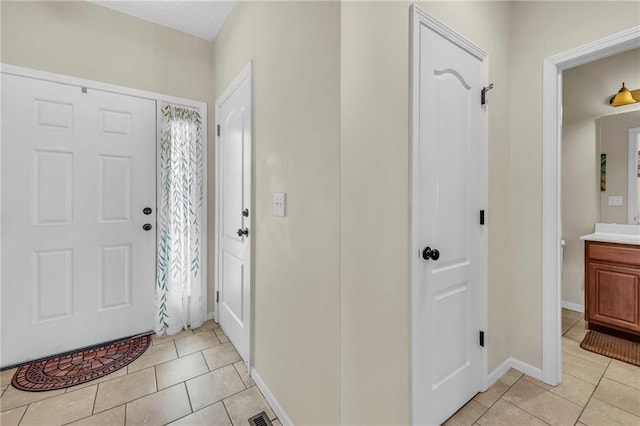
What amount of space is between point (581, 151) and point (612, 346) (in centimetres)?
186

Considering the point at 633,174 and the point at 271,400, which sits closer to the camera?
the point at 271,400

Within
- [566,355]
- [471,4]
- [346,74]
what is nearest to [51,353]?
[346,74]

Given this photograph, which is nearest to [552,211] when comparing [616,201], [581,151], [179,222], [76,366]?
[616,201]

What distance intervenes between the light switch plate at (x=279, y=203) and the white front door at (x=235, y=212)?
36 centimetres

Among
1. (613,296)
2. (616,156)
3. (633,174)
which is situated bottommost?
(613,296)

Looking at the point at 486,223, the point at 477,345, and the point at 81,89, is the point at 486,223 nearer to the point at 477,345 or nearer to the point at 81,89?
the point at 477,345

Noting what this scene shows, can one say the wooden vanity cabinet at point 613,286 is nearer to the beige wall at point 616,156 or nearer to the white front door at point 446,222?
the beige wall at point 616,156

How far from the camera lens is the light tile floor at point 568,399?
148 centimetres

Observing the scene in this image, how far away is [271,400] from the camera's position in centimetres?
156

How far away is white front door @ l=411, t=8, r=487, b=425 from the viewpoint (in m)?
1.27

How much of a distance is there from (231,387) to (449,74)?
224 centimetres

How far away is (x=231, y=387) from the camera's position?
1737 mm

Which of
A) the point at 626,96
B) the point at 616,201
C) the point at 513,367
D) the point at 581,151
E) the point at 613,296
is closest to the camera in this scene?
the point at 513,367

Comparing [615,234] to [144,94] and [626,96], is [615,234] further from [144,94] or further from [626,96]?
[144,94]
